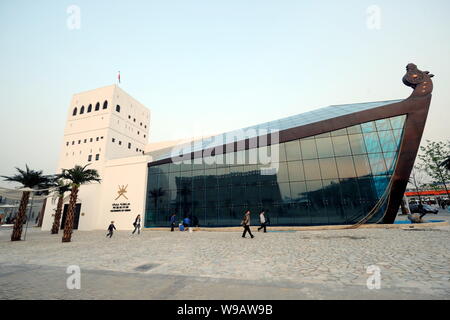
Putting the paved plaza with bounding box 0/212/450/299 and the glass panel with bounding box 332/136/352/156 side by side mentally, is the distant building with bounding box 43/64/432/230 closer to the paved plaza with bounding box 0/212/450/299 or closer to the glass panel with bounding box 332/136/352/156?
the glass panel with bounding box 332/136/352/156

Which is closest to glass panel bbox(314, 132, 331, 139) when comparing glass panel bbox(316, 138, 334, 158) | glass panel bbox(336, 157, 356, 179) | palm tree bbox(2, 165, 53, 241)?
glass panel bbox(316, 138, 334, 158)

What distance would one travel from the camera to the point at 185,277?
547cm

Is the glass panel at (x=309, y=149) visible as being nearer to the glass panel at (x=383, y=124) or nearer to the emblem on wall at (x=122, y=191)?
the glass panel at (x=383, y=124)

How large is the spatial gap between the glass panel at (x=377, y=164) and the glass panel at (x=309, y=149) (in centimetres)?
467

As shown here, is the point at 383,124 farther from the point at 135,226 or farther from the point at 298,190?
the point at 135,226

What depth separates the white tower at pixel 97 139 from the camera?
30.8m

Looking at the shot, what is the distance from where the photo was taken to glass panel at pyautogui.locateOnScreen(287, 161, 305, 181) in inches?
750

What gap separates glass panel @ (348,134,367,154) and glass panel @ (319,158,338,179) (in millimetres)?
2111

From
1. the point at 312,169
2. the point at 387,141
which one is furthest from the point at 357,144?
the point at 312,169

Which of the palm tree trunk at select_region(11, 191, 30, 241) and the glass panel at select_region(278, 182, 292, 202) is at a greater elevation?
the glass panel at select_region(278, 182, 292, 202)

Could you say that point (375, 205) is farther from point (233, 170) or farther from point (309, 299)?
point (309, 299)

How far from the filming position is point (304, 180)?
61.8ft

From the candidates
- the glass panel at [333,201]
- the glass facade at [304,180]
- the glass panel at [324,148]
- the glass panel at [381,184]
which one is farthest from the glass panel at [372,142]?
the glass panel at [333,201]
